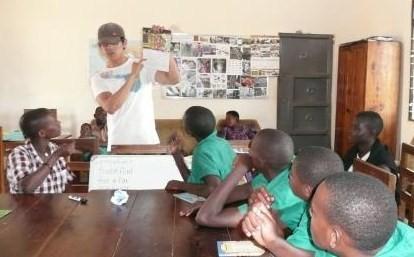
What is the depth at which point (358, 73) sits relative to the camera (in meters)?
4.65

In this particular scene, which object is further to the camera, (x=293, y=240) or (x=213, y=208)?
(x=213, y=208)

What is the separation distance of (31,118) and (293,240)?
1513 mm

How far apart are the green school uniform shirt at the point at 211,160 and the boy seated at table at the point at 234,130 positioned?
2760mm

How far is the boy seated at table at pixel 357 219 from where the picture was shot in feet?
3.05

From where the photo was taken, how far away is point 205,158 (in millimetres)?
A: 1993

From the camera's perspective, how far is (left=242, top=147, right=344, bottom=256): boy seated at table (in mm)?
1186

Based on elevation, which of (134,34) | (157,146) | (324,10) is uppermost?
(324,10)

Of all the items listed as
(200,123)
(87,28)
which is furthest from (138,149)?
(87,28)

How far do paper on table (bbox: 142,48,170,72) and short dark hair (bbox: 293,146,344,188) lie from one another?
161 centimetres

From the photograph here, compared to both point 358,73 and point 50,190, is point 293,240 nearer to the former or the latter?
point 50,190

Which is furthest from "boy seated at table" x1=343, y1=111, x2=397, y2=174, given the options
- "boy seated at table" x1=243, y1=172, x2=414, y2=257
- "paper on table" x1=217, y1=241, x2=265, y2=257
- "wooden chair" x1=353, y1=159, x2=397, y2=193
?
"boy seated at table" x1=243, y1=172, x2=414, y2=257

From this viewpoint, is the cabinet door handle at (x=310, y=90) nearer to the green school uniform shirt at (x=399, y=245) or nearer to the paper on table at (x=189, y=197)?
the paper on table at (x=189, y=197)

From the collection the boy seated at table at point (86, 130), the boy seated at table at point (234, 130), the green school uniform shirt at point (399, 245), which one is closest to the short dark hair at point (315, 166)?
the green school uniform shirt at point (399, 245)

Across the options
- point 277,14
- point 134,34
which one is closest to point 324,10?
point 277,14
